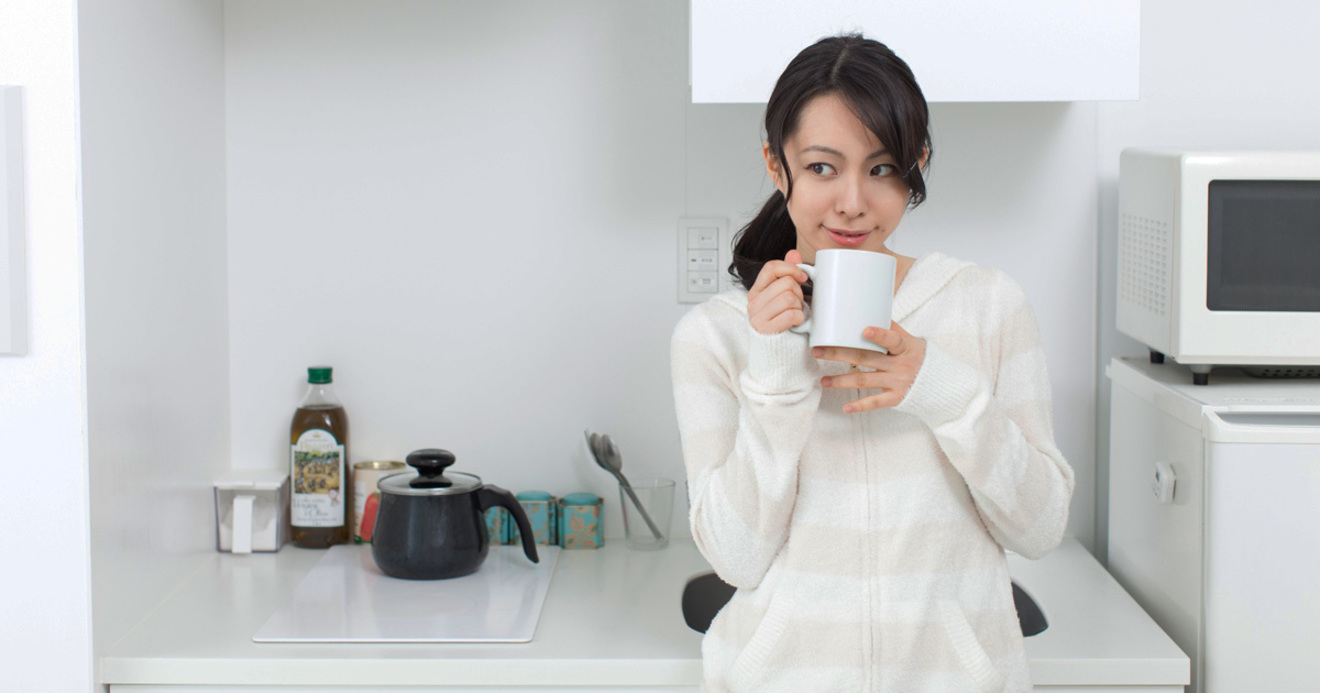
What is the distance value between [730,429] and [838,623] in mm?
197

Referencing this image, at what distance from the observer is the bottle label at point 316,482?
1.60m

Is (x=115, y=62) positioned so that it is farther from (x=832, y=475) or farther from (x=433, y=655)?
(x=832, y=475)

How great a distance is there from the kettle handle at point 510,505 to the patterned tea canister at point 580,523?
12 cm

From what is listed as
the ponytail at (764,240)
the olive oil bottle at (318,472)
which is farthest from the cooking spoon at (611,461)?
the ponytail at (764,240)

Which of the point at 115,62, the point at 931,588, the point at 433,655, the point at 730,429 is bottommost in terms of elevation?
the point at 433,655

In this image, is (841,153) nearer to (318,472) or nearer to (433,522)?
(433,522)

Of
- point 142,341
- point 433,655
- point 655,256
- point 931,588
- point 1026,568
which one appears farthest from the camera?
point 655,256

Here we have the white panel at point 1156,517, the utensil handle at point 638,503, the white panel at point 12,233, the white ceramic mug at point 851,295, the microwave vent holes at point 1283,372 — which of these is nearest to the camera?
the white ceramic mug at point 851,295

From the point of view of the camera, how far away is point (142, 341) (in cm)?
131

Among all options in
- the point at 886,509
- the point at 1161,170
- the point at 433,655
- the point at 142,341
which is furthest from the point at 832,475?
the point at 142,341

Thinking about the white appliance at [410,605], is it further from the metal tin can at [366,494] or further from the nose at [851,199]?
the nose at [851,199]

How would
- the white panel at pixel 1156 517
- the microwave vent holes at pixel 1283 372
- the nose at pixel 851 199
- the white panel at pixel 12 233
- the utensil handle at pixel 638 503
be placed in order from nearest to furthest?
the nose at pixel 851 199
the white panel at pixel 12 233
the white panel at pixel 1156 517
the microwave vent holes at pixel 1283 372
the utensil handle at pixel 638 503

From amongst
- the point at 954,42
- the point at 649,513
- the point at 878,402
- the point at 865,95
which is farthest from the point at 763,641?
the point at 954,42

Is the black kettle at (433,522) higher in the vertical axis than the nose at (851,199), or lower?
lower
